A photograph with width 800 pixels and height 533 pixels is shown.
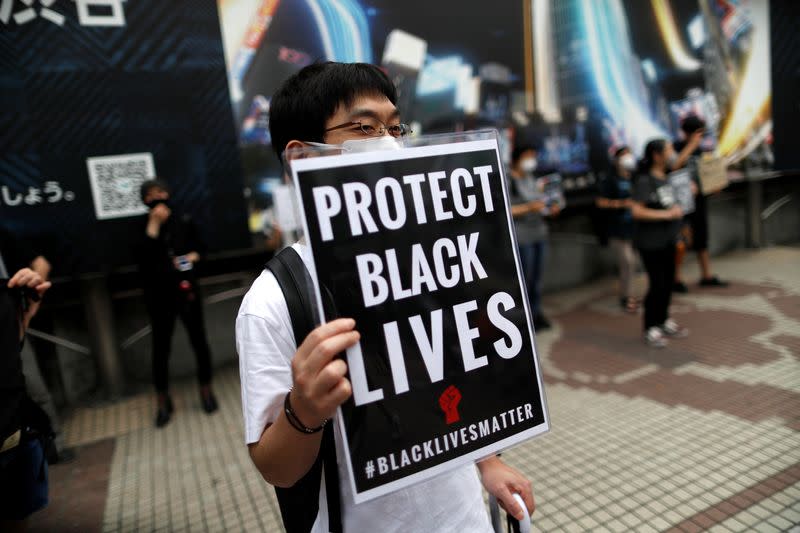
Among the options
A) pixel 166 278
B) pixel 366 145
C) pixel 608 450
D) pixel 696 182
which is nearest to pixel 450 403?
pixel 366 145

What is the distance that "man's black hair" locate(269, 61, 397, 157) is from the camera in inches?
46.8

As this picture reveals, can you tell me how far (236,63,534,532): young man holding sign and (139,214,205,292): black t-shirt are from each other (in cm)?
291

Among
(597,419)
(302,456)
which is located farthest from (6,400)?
(597,419)

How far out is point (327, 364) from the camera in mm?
870

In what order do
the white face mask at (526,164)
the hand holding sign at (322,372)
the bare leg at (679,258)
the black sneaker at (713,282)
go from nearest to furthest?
the hand holding sign at (322,372) → the white face mask at (526,164) → the bare leg at (679,258) → the black sneaker at (713,282)

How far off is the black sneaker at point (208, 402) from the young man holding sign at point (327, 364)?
321 cm

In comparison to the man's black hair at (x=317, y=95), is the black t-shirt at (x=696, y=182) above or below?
below

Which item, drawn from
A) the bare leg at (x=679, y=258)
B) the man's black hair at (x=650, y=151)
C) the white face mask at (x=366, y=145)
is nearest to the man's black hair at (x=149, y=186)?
the white face mask at (x=366, y=145)

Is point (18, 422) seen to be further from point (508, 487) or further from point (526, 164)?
point (526, 164)

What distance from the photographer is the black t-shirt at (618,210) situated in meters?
5.65

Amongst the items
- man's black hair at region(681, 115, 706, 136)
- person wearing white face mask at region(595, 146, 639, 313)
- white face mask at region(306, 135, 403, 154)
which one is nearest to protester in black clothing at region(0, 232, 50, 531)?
white face mask at region(306, 135, 403, 154)

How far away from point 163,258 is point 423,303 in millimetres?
3318

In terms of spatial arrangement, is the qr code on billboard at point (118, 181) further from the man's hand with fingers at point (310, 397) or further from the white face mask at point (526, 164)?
the man's hand with fingers at point (310, 397)

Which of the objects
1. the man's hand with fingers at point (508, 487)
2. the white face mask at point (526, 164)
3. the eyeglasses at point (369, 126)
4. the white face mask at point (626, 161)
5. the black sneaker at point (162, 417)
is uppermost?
the white face mask at point (526, 164)
